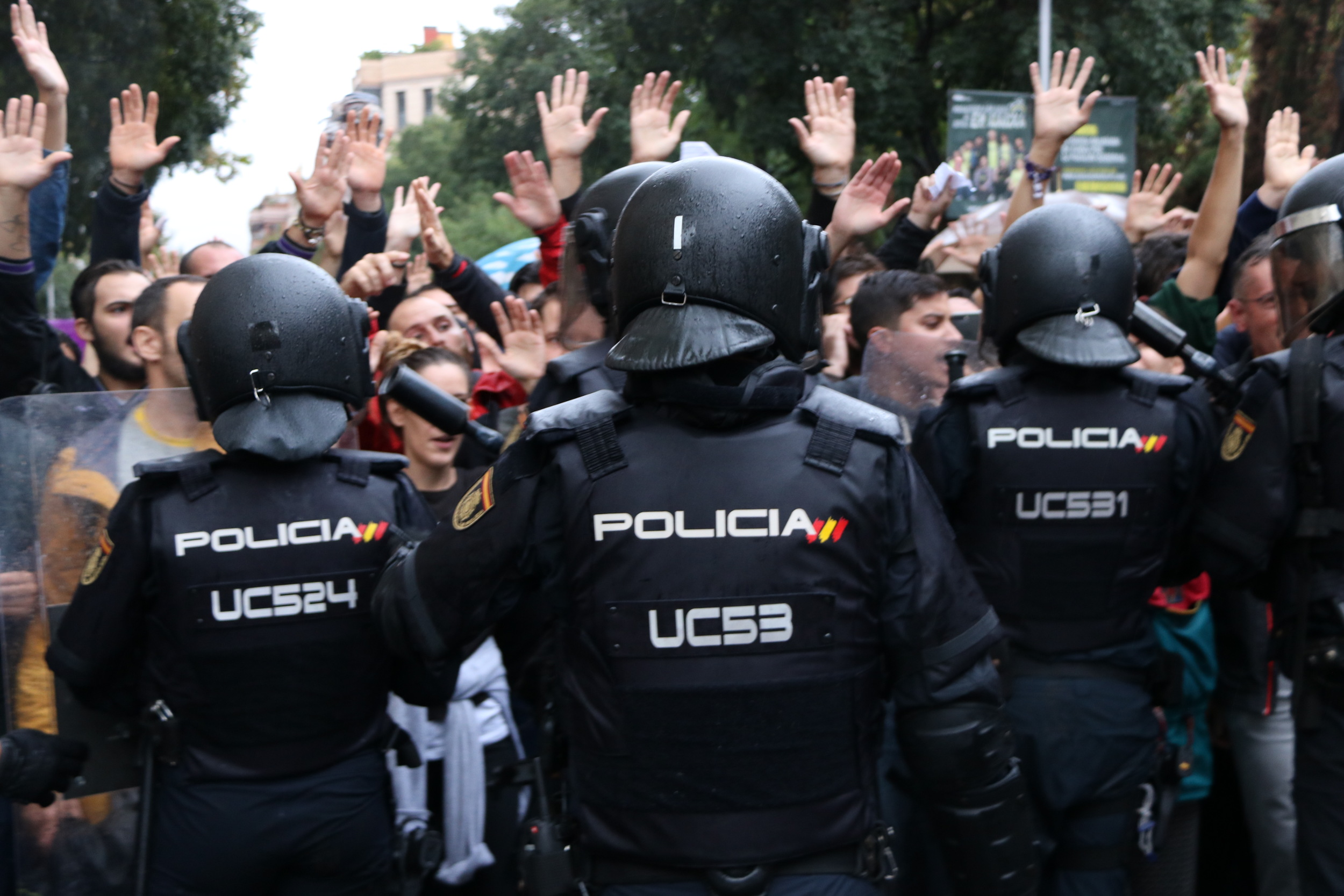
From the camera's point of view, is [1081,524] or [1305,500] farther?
[1081,524]

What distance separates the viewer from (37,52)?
4.25 meters

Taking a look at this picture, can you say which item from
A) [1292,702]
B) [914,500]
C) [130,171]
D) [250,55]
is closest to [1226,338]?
[1292,702]

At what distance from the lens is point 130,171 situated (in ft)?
14.7

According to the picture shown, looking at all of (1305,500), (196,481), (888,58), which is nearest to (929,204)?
(1305,500)

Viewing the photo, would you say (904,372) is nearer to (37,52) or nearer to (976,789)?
(976,789)

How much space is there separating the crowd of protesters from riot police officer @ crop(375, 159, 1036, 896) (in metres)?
1.02

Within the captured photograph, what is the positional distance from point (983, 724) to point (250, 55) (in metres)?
17.2

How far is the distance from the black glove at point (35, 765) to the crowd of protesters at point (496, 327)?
5.9 inches

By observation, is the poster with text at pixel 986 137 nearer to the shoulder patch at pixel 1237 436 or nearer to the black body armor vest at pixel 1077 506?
the black body armor vest at pixel 1077 506

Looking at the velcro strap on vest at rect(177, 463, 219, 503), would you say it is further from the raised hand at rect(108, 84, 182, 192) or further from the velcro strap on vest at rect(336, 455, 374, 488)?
the raised hand at rect(108, 84, 182, 192)

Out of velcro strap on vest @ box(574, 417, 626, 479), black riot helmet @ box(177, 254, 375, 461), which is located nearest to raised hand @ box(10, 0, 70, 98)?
black riot helmet @ box(177, 254, 375, 461)

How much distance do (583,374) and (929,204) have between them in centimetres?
229

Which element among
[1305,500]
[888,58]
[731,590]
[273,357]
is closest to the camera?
[731,590]

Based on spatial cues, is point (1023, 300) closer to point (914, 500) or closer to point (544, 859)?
point (914, 500)
